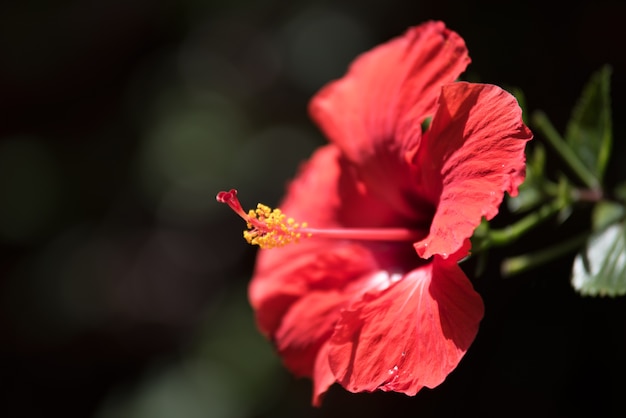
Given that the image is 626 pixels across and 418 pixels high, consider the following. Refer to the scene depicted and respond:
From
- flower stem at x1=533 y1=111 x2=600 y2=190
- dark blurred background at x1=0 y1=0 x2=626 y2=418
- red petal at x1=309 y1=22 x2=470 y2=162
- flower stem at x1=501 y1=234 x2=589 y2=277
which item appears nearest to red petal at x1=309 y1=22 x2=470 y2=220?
red petal at x1=309 y1=22 x2=470 y2=162

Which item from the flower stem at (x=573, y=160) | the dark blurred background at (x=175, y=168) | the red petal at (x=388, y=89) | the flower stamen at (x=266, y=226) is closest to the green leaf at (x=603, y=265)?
the flower stem at (x=573, y=160)

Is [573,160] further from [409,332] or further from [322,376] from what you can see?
[322,376]

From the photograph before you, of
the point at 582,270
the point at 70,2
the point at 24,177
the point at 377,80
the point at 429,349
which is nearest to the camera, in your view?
the point at 429,349

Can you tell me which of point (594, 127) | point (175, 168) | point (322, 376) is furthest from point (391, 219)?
point (175, 168)

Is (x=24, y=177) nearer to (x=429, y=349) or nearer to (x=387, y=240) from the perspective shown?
(x=387, y=240)

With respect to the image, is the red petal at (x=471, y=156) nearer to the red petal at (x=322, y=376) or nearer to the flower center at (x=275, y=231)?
the flower center at (x=275, y=231)

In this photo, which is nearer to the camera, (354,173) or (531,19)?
(354,173)

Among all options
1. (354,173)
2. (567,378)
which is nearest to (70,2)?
(354,173)
